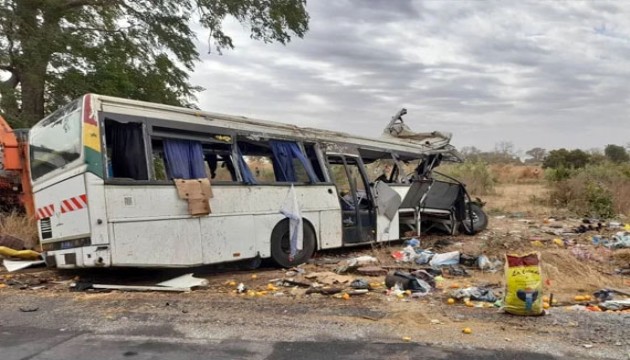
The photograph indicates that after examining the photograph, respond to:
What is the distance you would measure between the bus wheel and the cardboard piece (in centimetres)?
136

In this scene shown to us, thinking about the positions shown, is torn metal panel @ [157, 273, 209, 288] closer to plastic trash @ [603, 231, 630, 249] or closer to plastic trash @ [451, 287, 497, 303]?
plastic trash @ [451, 287, 497, 303]

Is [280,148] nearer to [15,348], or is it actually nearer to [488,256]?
[488,256]

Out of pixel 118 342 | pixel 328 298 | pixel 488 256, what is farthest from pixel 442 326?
pixel 488 256

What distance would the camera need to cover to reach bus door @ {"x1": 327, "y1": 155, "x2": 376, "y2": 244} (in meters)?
9.62

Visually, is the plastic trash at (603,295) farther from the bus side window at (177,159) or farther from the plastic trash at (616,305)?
the bus side window at (177,159)

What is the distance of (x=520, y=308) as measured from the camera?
17.4 ft

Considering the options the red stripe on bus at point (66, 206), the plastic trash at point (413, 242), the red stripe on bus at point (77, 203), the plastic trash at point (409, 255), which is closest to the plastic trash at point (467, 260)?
the plastic trash at point (409, 255)

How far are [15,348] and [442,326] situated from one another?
3.78 meters

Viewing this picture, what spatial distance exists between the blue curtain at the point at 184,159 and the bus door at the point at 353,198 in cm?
266

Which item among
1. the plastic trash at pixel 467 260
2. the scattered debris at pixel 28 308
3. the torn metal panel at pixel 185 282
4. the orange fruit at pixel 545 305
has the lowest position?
the orange fruit at pixel 545 305

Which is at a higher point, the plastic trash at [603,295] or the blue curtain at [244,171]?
the blue curtain at [244,171]

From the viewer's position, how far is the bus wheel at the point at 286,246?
8297mm

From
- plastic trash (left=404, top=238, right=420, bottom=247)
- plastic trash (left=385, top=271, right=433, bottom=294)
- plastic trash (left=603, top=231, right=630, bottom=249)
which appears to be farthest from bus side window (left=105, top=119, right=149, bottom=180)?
plastic trash (left=603, top=231, right=630, bottom=249)

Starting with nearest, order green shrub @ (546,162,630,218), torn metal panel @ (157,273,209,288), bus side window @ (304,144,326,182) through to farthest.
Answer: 1. torn metal panel @ (157,273,209,288)
2. bus side window @ (304,144,326,182)
3. green shrub @ (546,162,630,218)
